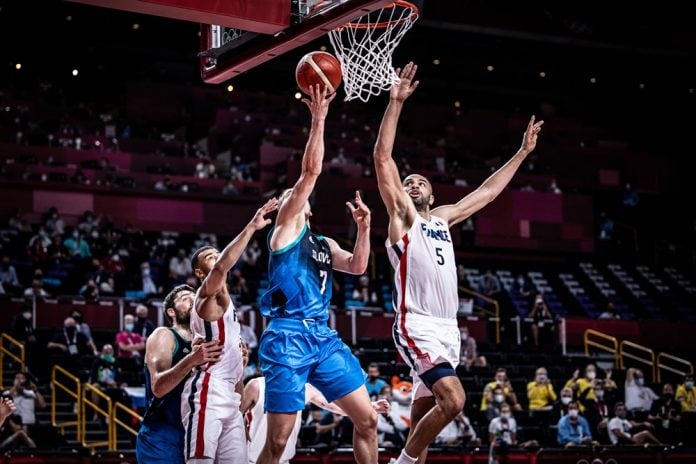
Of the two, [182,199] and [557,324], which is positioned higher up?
[182,199]

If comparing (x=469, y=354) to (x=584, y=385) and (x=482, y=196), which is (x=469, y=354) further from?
(x=482, y=196)

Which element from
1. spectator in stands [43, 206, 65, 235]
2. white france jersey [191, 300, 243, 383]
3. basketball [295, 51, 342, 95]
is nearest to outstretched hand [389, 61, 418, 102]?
basketball [295, 51, 342, 95]

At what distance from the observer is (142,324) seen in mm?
19438

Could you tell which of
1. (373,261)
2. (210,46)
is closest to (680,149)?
(373,261)

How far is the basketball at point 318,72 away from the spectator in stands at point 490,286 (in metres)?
20.4

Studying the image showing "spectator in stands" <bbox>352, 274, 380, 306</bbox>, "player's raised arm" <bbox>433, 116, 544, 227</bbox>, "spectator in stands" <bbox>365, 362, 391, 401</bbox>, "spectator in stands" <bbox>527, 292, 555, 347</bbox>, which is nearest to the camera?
"player's raised arm" <bbox>433, 116, 544, 227</bbox>

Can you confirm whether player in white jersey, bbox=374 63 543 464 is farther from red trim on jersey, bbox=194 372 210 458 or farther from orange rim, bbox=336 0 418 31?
red trim on jersey, bbox=194 372 210 458

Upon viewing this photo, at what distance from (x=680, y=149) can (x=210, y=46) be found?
33.0 metres

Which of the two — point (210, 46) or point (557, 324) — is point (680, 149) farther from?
point (210, 46)

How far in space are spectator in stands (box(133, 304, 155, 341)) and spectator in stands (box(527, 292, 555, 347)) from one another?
34.9ft

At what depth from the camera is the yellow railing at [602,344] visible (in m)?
25.7

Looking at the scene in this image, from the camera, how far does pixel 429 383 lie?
8070 mm

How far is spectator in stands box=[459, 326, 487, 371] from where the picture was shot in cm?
→ 2191

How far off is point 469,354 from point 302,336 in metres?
15.2
